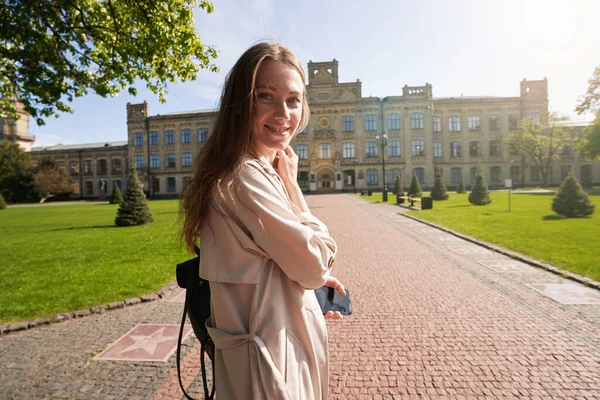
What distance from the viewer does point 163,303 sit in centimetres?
550

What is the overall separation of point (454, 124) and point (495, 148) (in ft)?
21.4

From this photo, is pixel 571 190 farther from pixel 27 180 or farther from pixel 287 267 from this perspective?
pixel 27 180

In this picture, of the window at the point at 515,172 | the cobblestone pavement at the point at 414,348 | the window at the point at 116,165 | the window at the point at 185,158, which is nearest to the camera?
the cobblestone pavement at the point at 414,348

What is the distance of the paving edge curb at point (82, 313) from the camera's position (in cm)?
454

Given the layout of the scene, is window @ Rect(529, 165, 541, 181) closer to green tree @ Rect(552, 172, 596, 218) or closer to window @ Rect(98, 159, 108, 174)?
green tree @ Rect(552, 172, 596, 218)

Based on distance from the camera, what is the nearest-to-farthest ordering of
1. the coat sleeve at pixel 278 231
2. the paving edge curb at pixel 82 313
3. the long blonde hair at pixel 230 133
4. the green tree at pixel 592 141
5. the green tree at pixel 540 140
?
the coat sleeve at pixel 278 231, the long blonde hair at pixel 230 133, the paving edge curb at pixel 82 313, the green tree at pixel 592 141, the green tree at pixel 540 140

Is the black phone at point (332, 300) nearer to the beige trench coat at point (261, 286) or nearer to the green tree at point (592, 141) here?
the beige trench coat at point (261, 286)

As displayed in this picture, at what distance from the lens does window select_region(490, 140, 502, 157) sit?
155 feet

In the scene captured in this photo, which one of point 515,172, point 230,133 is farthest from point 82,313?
point 515,172

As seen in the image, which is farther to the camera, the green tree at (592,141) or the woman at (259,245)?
the green tree at (592,141)

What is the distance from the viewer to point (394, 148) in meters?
47.0

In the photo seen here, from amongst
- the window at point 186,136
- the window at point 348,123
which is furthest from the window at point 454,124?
the window at point 186,136

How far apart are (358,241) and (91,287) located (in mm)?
7032

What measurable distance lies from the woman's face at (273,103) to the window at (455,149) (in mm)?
50668
